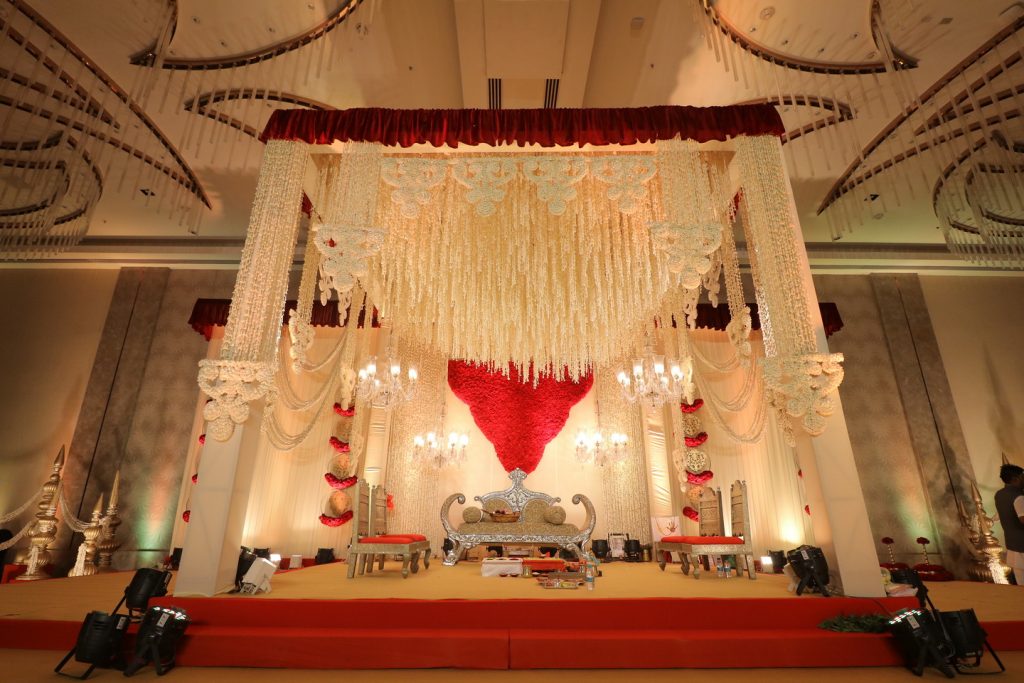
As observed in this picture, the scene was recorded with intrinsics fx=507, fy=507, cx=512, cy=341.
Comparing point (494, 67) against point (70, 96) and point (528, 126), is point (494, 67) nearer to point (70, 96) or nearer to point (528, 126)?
point (528, 126)

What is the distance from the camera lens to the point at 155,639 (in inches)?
101

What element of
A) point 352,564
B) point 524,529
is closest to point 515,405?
point 524,529

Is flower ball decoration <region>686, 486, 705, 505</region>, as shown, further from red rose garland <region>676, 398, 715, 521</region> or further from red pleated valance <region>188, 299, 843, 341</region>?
red pleated valance <region>188, 299, 843, 341</region>

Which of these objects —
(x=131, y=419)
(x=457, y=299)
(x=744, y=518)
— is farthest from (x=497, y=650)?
(x=131, y=419)

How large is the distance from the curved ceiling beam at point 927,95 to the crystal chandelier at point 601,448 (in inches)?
177

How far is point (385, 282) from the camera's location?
607 cm

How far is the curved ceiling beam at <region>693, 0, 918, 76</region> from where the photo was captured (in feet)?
15.4

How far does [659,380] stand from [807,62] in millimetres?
3673

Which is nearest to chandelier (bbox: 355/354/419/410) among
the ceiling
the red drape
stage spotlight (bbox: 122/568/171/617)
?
the red drape

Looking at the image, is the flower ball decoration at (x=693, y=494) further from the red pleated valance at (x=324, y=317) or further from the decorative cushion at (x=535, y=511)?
the red pleated valance at (x=324, y=317)

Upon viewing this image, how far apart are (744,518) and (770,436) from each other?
9.56 ft

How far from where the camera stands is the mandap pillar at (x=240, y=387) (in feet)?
11.6

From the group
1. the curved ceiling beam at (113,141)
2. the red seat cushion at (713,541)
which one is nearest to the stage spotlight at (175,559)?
the curved ceiling beam at (113,141)

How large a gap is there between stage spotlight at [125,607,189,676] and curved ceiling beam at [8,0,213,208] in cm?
502
